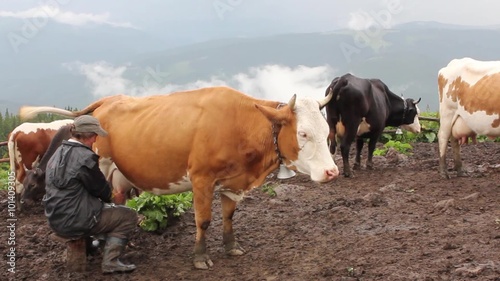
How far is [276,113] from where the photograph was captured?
5.18 meters

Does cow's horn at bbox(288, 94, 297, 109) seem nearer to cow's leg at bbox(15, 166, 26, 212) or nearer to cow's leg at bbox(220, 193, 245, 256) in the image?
cow's leg at bbox(220, 193, 245, 256)

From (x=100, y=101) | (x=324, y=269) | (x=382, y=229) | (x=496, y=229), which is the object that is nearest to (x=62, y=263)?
(x=100, y=101)

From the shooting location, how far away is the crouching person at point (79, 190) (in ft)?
16.5

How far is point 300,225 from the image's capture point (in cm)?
688

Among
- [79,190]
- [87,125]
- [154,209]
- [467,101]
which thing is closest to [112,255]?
[79,190]

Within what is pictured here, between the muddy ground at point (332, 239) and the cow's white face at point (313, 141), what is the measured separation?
3.21ft

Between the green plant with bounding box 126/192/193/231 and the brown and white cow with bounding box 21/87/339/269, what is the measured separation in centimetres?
70

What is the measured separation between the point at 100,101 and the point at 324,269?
3.61 metres

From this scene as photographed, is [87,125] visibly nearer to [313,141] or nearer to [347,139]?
[313,141]

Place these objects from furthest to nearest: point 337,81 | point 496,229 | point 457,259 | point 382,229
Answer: point 337,81 → point 382,229 → point 496,229 → point 457,259

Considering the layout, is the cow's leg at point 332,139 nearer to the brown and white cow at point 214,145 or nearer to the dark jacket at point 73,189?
the brown and white cow at point 214,145

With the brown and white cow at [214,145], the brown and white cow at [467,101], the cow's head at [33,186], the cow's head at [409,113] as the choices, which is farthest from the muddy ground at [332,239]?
the cow's head at [409,113]

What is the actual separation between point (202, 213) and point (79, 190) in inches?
50.4

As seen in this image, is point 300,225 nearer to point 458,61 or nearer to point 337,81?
point 337,81
